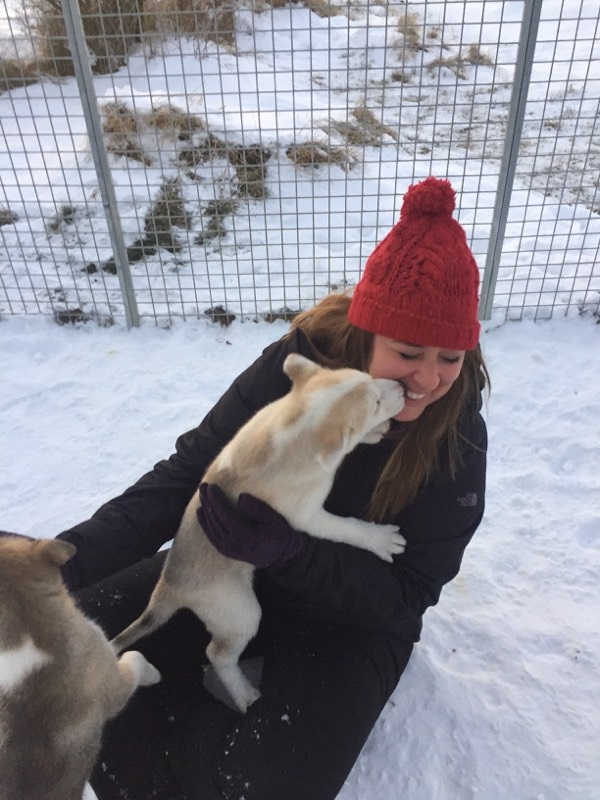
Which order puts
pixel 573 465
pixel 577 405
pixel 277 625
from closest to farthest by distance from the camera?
pixel 277 625 < pixel 573 465 < pixel 577 405

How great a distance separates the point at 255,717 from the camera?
6.52ft

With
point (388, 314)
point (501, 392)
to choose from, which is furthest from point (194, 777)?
point (501, 392)

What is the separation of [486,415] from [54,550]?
274cm

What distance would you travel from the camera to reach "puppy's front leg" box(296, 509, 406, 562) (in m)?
2.11

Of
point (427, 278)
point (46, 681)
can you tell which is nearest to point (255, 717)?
point (46, 681)

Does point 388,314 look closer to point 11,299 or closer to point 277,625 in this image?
point 277,625

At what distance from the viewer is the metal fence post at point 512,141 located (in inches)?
150

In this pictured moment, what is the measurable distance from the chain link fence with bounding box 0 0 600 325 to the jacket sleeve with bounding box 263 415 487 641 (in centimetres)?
265

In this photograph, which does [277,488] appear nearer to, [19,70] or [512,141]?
[512,141]

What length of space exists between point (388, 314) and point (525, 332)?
10.2ft

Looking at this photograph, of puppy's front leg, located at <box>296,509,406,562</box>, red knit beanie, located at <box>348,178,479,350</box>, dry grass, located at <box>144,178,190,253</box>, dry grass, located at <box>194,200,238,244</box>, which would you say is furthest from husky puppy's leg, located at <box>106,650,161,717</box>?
dry grass, located at <box>194,200,238,244</box>

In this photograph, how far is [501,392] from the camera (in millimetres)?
4090

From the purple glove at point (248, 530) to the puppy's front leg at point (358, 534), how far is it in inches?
3.8

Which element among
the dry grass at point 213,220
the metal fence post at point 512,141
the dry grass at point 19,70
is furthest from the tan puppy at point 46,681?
the dry grass at point 213,220
